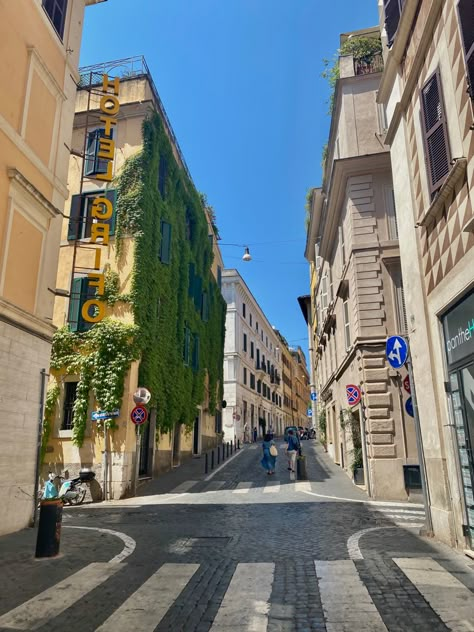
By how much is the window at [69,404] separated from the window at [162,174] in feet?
28.4

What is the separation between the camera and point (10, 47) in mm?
10453

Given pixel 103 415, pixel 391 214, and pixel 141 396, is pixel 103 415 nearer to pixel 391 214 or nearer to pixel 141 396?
pixel 141 396

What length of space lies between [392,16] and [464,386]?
806 centimetres

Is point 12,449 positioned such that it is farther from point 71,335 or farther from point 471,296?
point 471,296

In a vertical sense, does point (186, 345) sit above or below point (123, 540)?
above

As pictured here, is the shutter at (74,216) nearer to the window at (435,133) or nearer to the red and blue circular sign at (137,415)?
the red and blue circular sign at (137,415)

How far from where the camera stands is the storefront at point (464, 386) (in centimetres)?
682

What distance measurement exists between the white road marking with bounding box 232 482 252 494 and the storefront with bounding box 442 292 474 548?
879 centimetres

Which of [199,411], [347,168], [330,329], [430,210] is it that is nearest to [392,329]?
[347,168]

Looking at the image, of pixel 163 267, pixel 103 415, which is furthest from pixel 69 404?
pixel 163 267

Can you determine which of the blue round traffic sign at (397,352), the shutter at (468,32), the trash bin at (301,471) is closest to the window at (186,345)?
the trash bin at (301,471)

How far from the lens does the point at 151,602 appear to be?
197 inches

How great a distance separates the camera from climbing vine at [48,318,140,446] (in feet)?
53.3

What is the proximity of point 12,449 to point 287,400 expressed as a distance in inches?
2566
